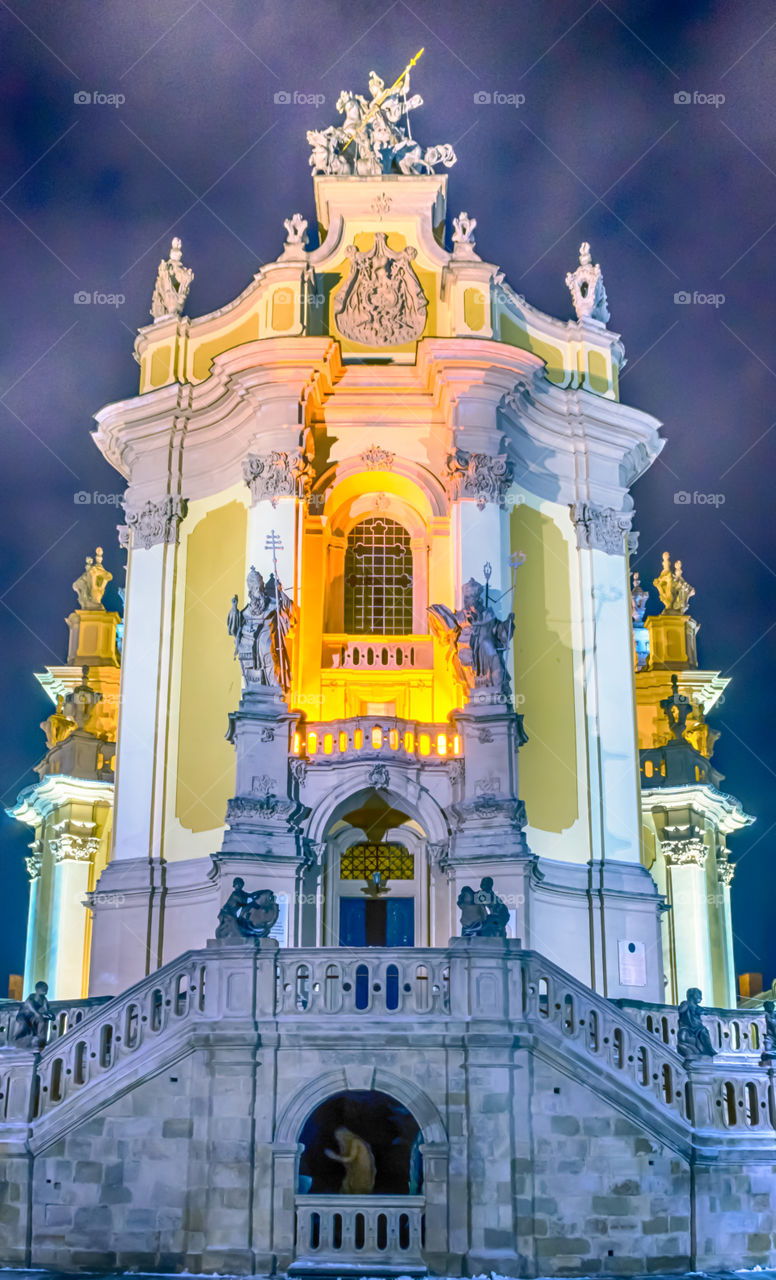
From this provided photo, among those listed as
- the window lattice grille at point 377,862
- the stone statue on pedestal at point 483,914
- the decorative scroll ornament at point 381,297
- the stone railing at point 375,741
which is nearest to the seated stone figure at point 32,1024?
the stone statue on pedestal at point 483,914

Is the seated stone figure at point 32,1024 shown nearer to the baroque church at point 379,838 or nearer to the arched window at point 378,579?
the baroque church at point 379,838

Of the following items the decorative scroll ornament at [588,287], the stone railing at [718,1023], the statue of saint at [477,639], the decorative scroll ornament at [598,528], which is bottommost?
the stone railing at [718,1023]

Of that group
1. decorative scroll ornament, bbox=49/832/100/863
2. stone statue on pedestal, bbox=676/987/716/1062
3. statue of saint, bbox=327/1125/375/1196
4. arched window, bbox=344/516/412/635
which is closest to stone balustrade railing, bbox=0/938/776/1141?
stone statue on pedestal, bbox=676/987/716/1062

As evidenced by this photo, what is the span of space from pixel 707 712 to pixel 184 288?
20.5 metres

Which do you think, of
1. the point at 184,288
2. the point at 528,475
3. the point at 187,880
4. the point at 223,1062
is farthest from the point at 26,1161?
the point at 184,288

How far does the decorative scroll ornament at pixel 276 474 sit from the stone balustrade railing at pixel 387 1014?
483 inches

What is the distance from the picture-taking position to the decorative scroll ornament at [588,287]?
35.8m

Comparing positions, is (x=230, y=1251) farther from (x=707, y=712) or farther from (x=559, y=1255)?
(x=707, y=712)

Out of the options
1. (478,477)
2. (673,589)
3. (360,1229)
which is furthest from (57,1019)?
(673,589)

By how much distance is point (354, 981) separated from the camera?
21219 millimetres

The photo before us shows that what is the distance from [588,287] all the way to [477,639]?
426 inches

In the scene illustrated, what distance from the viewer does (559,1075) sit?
2092 centimetres

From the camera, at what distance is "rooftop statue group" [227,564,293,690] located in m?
29.3

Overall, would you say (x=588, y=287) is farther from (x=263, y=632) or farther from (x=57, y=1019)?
(x=57, y=1019)
